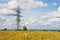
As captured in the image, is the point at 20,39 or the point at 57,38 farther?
the point at 57,38

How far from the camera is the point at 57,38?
1070 centimetres

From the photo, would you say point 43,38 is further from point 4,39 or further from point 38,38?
point 4,39

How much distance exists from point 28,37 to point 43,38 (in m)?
0.85

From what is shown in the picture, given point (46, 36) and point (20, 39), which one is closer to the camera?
point (20, 39)

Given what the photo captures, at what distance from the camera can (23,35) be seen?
33.3 ft

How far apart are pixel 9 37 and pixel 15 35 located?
1.62ft

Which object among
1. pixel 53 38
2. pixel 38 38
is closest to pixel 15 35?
Result: pixel 38 38

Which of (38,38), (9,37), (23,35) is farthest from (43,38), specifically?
(9,37)

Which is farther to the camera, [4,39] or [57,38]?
[57,38]

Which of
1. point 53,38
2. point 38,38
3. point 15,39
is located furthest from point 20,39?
point 53,38

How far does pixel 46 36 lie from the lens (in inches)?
421

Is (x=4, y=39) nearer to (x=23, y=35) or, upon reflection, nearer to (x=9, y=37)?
(x=9, y=37)

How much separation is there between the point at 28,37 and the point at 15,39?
62 cm

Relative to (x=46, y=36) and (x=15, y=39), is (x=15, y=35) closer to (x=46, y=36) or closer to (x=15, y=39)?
(x=15, y=39)
